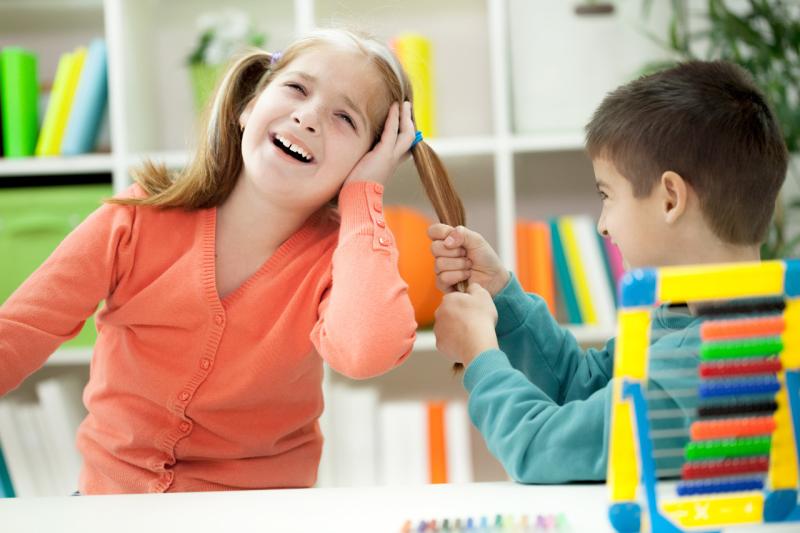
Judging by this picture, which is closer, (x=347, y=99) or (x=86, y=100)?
(x=347, y=99)

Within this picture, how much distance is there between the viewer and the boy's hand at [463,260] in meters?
1.18

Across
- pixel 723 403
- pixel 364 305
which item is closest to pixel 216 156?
pixel 364 305

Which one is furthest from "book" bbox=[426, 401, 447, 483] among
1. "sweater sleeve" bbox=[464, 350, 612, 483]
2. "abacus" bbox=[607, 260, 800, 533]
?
"abacus" bbox=[607, 260, 800, 533]

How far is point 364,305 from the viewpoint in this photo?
1.08m

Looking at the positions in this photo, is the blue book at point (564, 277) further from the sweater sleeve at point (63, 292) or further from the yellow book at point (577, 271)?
the sweater sleeve at point (63, 292)

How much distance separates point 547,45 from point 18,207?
1.43 meters

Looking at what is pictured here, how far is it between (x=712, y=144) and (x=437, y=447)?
1380mm

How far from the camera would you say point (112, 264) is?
1.18 metres

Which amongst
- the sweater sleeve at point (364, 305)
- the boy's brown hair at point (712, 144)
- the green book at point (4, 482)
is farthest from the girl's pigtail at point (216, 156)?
the green book at point (4, 482)

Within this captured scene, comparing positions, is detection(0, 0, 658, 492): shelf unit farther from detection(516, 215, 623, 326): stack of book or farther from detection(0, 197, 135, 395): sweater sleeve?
detection(0, 197, 135, 395): sweater sleeve

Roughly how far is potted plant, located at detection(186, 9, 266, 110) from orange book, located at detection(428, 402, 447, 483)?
40.7 inches

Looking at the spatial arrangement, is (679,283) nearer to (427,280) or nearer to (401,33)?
(427,280)

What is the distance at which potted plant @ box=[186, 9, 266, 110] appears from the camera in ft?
7.62

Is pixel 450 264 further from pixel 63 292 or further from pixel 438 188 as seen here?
pixel 63 292
